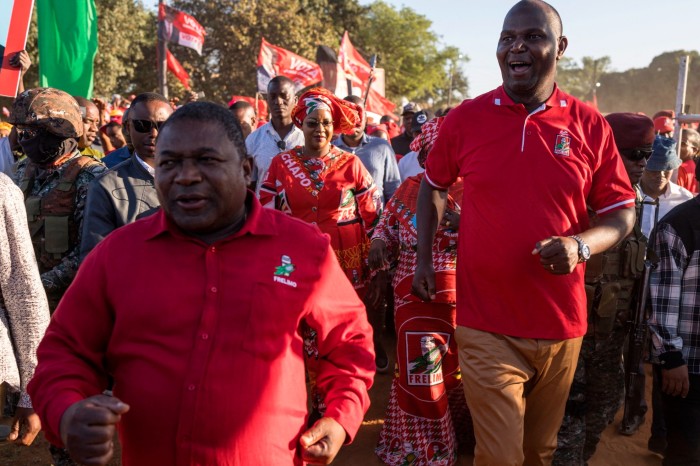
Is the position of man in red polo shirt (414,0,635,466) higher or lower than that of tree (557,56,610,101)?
lower

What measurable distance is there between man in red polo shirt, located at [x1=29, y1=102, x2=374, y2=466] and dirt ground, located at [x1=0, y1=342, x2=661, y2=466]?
2917 millimetres

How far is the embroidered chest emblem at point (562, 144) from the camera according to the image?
301 centimetres

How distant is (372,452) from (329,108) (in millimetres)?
2637

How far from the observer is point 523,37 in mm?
3082

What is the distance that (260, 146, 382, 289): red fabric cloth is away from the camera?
496cm

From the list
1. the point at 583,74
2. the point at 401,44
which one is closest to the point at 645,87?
the point at 401,44

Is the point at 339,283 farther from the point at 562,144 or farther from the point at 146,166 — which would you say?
the point at 146,166

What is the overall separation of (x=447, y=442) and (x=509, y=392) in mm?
1499

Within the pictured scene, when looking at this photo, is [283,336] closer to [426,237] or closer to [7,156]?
[426,237]

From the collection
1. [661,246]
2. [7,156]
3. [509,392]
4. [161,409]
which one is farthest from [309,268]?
[7,156]

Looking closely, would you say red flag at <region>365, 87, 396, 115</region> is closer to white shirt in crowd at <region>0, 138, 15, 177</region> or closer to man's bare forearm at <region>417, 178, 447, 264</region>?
white shirt in crowd at <region>0, 138, 15, 177</region>

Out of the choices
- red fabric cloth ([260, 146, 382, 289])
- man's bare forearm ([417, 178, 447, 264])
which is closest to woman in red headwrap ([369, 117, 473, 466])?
red fabric cloth ([260, 146, 382, 289])

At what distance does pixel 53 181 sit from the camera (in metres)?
3.82

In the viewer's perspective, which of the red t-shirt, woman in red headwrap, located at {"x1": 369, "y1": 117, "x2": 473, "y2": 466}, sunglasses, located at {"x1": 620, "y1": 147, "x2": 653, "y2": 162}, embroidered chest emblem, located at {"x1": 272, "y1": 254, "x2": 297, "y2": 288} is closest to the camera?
embroidered chest emblem, located at {"x1": 272, "y1": 254, "x2": 297, "y2": 288}
